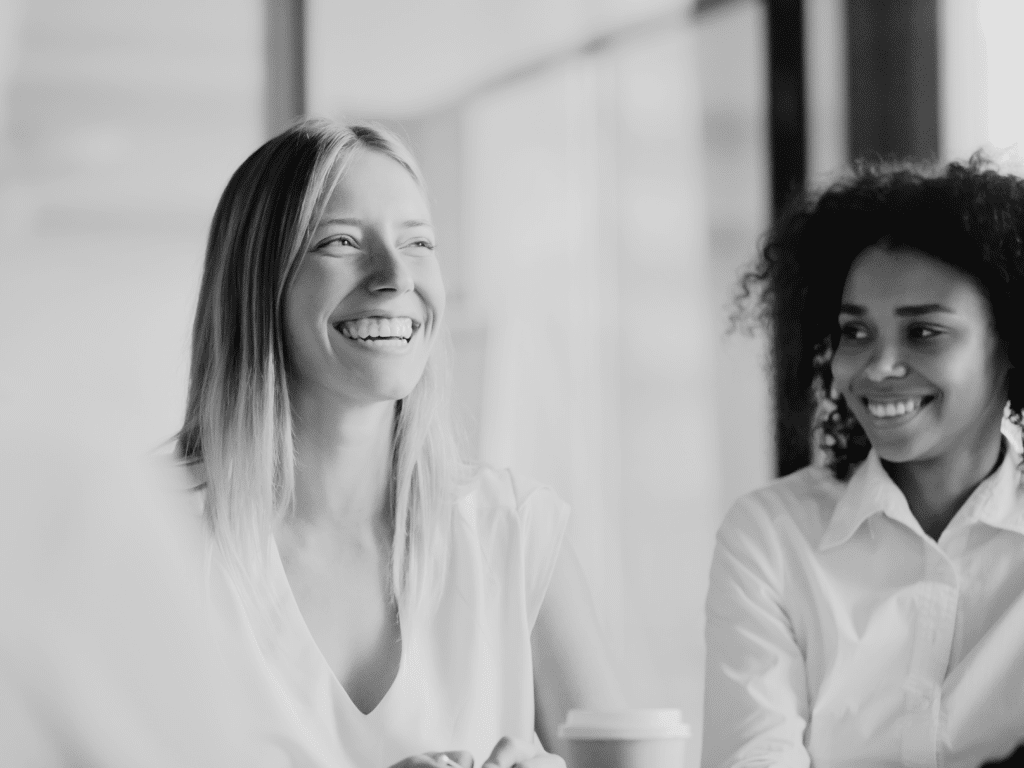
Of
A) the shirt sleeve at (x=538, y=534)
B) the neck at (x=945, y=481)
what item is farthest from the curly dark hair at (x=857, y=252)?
the shirt sleeve at (x=538, y=534)

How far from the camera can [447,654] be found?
142cm

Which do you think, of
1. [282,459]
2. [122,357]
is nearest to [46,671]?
[282,459]

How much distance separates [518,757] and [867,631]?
587 millimetres

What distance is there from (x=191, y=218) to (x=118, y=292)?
21cm

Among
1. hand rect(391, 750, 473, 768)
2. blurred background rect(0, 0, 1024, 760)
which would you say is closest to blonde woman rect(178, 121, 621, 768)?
hand rect(391, 750, 473, 768)

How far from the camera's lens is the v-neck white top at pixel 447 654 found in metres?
1.30

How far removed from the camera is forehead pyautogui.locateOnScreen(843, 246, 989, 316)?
1.58 m

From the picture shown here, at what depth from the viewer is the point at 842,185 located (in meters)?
1.82

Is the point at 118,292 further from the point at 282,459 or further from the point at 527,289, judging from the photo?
the point at 282,459

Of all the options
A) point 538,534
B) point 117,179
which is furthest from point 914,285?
point 117,179

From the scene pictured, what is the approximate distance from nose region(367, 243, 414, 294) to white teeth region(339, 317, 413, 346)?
3cm

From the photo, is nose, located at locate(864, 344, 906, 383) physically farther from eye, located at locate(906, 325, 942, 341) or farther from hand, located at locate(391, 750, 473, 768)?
hand, located at locate(391, 750, 473, 768)

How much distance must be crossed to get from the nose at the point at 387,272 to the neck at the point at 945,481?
2.38ft

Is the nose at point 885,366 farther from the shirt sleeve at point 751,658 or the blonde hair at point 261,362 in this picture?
the blonde hair at point 261,362
